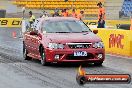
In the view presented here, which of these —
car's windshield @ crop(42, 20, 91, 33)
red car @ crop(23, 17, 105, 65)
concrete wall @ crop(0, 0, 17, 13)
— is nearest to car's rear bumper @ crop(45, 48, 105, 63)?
red car @ crop(23, 17, 105, 65)

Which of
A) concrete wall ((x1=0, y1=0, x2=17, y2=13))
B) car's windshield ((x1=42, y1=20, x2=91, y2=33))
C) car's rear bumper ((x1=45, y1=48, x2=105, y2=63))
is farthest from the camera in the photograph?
concrete wall ((x1=0, y1=0, x2=17, y2=13))

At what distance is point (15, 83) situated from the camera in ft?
37.9

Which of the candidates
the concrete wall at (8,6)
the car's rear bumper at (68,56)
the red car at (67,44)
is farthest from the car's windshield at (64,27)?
the concrete wall at (8,6)

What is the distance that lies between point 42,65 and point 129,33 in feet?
15.3

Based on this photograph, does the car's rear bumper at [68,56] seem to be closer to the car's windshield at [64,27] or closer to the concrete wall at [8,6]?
the car's windshield at [64,27]

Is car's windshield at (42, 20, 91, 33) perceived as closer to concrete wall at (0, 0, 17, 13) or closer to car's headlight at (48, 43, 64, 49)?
car's headlight at (48, 43, 64, 49)

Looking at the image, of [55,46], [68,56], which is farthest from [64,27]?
[68,56]

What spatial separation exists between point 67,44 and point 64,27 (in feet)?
4.92

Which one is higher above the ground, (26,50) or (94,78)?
(94,78)

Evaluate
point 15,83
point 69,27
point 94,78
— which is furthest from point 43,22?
point 94,78

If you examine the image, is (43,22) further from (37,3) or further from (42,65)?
(37,3)

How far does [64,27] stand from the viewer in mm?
16375

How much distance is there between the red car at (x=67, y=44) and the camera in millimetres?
14992

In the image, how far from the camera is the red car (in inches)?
590
